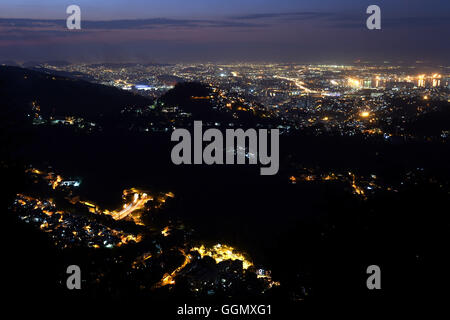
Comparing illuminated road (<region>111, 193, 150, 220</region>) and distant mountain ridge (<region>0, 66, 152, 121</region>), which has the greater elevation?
distant mountain ridge (<region>0, 66, 152, 121</region>)

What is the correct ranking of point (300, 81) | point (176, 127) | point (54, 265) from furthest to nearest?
point (300, 81) < point (176, 127) < point (54, 265)

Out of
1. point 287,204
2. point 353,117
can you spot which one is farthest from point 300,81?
point 287,204

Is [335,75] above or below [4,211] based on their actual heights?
above

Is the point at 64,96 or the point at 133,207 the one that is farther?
the point at 64,96

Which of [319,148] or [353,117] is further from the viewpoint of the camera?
[353,117]

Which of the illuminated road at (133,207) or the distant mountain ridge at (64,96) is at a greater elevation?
the distant mountain ridge at (64,96)

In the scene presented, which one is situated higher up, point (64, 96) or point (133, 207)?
point (64, 96)

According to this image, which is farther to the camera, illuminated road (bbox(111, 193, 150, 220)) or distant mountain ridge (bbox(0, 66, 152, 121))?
distant mountain ridge (bbox(0, 66, 152, 121))

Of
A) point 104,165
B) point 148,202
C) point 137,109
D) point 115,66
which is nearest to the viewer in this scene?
point 148,202

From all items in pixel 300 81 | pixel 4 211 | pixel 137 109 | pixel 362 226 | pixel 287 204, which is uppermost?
pixel 300 81

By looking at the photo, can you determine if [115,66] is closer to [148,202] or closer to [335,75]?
[335,75]

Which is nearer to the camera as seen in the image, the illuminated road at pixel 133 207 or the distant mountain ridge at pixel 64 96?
the illuminated road at pixel 133 207
